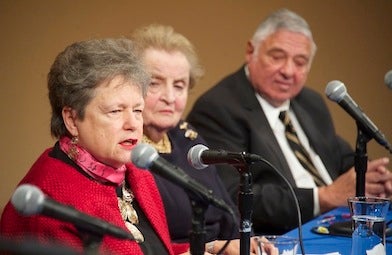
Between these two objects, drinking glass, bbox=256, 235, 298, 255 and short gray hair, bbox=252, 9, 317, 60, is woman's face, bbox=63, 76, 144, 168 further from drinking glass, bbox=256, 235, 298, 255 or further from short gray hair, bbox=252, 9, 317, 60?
short gray hair, bbox=252, 9, 317, 60

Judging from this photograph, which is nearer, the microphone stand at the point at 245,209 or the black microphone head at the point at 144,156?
the black microphone head at the point at 144,156

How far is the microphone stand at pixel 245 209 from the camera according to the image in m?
1.83

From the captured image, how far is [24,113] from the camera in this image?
437cm

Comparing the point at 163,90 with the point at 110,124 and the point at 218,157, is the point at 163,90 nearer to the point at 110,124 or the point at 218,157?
the point at 110,124

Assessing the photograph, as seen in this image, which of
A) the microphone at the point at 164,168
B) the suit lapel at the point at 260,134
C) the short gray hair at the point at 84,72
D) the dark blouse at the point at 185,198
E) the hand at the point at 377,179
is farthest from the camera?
the suit lapel at the point at 260,134

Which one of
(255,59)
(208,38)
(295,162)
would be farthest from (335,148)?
(208,38)

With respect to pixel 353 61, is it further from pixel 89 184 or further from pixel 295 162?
pixel 89 184

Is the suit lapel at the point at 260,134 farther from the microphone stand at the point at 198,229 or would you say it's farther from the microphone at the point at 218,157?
the microphone stand at the point at 198,229

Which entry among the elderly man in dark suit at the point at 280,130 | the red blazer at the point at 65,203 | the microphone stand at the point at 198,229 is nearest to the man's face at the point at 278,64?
the elderly man in dark suit at the point at 280,130

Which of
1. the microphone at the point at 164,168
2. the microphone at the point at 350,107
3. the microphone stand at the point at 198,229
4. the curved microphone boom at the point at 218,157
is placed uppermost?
the microphone at the point at 350,107

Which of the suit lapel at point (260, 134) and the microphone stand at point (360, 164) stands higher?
the suit lapel at point (260, 134)

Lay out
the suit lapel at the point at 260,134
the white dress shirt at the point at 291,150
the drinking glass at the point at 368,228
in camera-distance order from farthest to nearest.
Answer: the white dress shirt at the point at 291,150 → the suit lapel at the point at 260,134 → the drinking glass at the point at 368,228

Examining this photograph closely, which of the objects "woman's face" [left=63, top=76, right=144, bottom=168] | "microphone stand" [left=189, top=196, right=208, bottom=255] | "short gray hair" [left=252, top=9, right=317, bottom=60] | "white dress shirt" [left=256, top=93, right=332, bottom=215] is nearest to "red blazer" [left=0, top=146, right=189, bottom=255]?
"woman's face" [left=63, top=76, right=144, bottom=168]

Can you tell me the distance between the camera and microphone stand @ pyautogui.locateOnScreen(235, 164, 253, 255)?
6.02 ft
